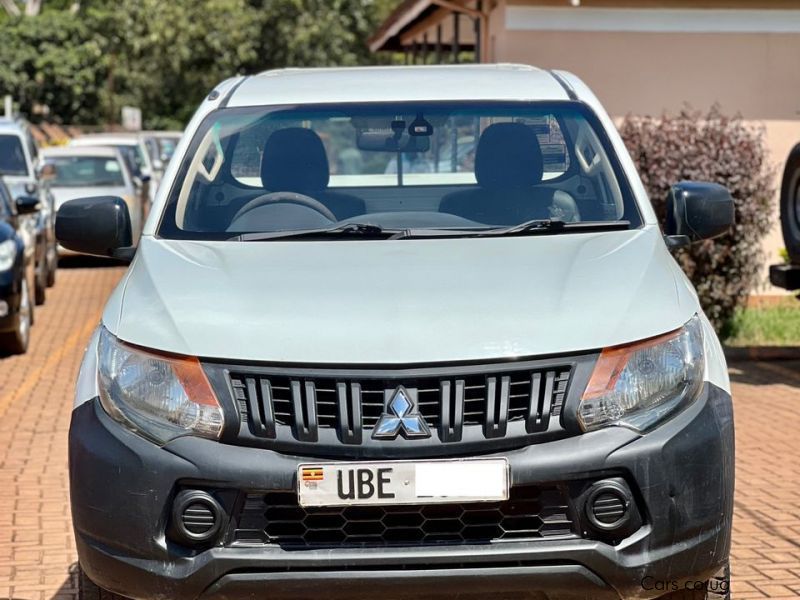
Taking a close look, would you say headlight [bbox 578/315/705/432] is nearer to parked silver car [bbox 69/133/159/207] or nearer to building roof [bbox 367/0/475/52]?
building roof [bbox 367/0/475/52]

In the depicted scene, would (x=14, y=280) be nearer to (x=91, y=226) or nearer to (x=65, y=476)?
(x=65, y=476)

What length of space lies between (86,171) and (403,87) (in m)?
15.1

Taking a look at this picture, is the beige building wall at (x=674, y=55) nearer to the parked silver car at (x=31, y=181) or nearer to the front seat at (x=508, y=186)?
the parked silver car at (x=31, y=181)

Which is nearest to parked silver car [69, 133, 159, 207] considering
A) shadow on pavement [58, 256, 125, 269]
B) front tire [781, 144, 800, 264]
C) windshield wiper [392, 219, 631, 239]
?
shadow on pavement [58, 256, 125, 269]

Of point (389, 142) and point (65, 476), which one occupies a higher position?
point (389, 142)

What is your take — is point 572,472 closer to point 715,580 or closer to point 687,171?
point 715,580

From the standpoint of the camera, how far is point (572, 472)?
3.71m

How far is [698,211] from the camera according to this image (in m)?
5.15

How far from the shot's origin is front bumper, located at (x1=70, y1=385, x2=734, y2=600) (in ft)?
12.1

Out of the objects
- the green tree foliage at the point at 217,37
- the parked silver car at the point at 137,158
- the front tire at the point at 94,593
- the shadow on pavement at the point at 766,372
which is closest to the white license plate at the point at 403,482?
the front tire at the point at 94,593

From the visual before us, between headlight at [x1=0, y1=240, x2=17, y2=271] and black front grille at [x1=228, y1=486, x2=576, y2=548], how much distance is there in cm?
771

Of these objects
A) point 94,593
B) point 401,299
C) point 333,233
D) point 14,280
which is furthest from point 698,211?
point 14,280

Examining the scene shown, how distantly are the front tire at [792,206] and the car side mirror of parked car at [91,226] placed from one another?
6017 millimetres

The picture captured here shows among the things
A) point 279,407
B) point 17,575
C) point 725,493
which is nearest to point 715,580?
point 725,493
